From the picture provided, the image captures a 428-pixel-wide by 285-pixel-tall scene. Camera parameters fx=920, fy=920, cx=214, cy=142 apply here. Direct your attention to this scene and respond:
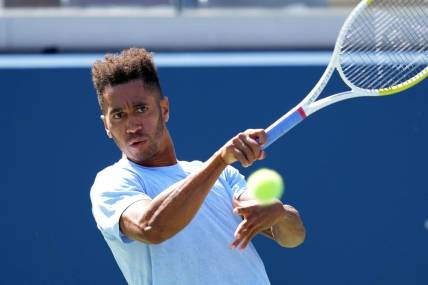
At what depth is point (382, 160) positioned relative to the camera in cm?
459

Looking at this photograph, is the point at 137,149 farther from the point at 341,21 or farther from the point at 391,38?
the point at 341,21

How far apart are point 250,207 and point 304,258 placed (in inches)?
77.6

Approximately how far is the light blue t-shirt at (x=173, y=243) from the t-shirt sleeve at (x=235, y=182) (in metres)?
0.07

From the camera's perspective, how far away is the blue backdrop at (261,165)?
180 inches

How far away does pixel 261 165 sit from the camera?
4.56m

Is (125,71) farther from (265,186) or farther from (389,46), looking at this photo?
(389,46)

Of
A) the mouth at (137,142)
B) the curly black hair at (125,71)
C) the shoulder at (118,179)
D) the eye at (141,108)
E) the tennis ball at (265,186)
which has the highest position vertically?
the curly black hair at (125,71)

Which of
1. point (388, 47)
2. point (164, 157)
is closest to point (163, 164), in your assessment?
point (164, 157)

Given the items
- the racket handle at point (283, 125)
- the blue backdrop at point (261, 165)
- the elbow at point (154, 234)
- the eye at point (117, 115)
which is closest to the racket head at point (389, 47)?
the blue backdrop at point (261, 165)

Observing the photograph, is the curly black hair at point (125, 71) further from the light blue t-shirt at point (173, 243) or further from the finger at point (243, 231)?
the finger at point (243, 231)

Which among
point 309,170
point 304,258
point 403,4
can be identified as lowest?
point 304,258

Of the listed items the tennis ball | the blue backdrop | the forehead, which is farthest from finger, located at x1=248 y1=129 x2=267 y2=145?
the blue backdrop

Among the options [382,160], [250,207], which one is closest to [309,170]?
[382,160]

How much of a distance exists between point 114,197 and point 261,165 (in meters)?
1.83
